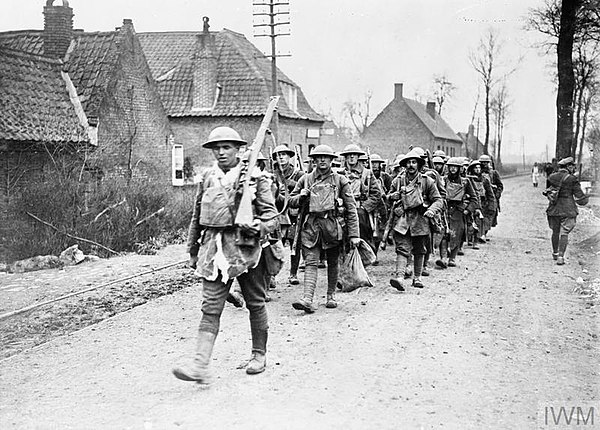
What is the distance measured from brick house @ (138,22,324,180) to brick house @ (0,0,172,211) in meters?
8.70

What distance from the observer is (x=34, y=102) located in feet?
52.1

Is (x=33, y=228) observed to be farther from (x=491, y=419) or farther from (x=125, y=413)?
(x=491, y=419)

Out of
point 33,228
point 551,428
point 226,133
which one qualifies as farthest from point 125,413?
point 33,228

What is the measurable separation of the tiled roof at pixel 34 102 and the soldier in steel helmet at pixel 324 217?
26.1ft

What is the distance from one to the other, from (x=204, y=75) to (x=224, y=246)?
26.8 meters

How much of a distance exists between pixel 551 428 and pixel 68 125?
14148 millimetres

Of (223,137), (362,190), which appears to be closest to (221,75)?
(362,190)

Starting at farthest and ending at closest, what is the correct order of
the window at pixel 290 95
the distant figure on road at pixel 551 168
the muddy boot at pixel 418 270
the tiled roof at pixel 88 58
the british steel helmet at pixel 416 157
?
the window at pixel 290 95, the tiled roof at pixel 88 58, the distant figure on road at pixel 551 168, the british steel helmet at pixel 416 157, the muddy boot at pixel 418 270

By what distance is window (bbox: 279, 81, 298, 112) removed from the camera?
35.0 metres

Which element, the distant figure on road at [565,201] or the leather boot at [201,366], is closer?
the leather boot at [201,366]

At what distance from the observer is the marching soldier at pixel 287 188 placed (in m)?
9.80

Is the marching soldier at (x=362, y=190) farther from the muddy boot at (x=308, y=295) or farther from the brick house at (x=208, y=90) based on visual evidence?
the brick house at (x=208, y=90)

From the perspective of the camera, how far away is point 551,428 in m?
4.76

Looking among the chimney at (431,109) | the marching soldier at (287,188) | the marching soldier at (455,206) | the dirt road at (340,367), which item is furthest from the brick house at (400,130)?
the dirt road at (340,367)
